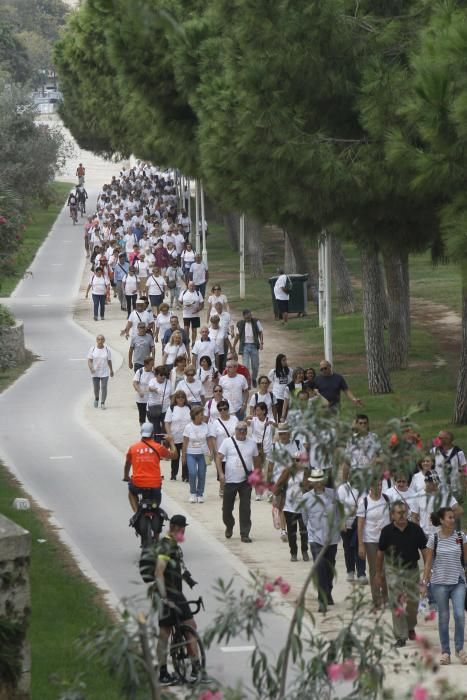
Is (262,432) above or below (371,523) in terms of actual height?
above

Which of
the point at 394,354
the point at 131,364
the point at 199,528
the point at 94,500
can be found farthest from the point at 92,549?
the point at 394,354

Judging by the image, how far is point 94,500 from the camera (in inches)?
758

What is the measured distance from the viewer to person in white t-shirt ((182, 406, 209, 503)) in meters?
18.2

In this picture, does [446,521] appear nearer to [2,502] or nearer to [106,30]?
[2,502]

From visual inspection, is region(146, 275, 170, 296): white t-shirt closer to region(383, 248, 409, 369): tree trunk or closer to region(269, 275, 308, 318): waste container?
region(269, 275, 308, 318): waste container

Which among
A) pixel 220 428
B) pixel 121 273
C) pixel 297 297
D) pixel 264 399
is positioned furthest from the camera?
pixel 121 273

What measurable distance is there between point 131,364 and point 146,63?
774 cm

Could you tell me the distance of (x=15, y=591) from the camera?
10617 millimetres

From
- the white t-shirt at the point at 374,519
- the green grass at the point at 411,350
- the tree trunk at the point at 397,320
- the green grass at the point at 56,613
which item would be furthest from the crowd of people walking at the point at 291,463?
the tree trunk at the point at 397,320

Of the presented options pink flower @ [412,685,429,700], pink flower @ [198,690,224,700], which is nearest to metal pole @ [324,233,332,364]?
pink flower @ [198,690,224,700]

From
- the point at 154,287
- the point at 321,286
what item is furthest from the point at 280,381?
the point at 154,287

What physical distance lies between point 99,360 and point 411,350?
7.55 meters

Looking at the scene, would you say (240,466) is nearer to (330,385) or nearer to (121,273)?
(330,385)

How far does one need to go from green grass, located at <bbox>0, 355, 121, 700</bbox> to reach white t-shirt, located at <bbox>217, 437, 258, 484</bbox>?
1898 mm
